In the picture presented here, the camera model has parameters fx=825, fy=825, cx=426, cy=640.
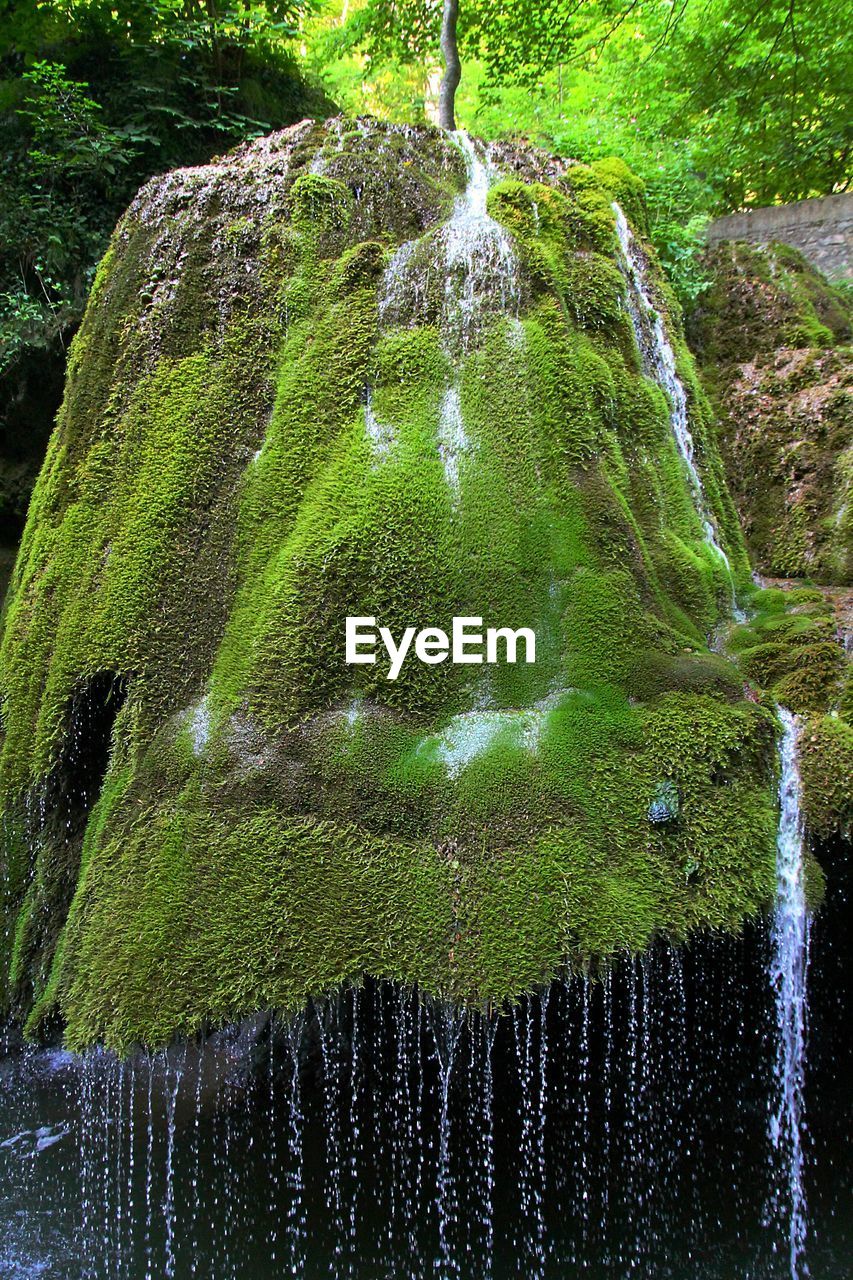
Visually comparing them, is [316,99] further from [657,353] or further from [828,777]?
[828,777]

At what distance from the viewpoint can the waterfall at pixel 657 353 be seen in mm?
4707

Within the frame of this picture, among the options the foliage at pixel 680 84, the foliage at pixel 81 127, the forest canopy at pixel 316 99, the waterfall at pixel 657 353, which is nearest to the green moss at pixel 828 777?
the waterfall at pixel 657 353

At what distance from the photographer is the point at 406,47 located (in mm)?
9625

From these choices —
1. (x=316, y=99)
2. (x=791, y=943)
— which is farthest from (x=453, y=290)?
(x=316, y=99)

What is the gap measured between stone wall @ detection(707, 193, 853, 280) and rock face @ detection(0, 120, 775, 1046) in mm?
3768

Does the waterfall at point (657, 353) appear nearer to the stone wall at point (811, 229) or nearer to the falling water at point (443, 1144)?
the falling water at point (443, 1144)

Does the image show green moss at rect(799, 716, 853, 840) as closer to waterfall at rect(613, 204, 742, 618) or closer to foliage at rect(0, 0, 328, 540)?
waterfall at rect(613, 204, 742, 618)

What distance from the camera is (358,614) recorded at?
3529mm

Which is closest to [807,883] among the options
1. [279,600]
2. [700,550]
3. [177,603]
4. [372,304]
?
[700,550]

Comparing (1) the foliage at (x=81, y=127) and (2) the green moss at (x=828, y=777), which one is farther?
(1) the foliage at (x=81, y=127)

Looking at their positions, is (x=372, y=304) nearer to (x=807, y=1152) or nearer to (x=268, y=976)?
(x=268, y=976)

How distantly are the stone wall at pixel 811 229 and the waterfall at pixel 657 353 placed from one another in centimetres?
327

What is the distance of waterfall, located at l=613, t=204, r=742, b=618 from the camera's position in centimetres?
471

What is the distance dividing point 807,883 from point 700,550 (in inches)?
67.9
